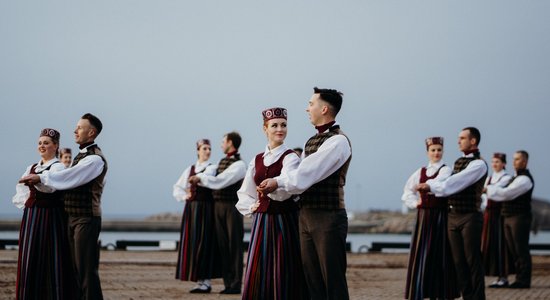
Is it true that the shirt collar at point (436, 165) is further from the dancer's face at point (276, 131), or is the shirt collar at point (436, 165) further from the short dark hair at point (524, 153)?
the short dark hair at point (524, 153)

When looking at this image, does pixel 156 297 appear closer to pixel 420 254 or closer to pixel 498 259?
pixel 420 254

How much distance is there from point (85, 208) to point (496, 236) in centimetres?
676

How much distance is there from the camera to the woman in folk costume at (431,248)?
839cm

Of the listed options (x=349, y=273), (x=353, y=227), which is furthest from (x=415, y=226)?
(x=353, y=227)

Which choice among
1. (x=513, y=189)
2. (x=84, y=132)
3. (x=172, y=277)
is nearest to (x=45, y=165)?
(x=84, y=132)

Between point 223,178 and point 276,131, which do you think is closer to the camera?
Result: point 276,131

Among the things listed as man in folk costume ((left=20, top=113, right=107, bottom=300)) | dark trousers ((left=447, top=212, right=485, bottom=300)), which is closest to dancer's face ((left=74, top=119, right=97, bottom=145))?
man in folk costume ((left=20, top=113, right=107, bottom=300))

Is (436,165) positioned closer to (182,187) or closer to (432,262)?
(432,262)

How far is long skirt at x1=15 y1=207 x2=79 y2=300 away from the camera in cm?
704

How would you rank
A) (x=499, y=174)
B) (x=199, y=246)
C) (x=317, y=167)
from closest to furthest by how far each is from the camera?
(x=317, y=167), (x=199, y=246), (x=499, y=174)

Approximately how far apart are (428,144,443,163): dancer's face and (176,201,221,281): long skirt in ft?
9.70

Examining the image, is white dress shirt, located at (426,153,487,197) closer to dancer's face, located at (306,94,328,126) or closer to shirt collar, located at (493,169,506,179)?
dancer's face, located at (306,94,328,126)

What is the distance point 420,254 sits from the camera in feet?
28.0

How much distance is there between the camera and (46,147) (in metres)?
7.37
